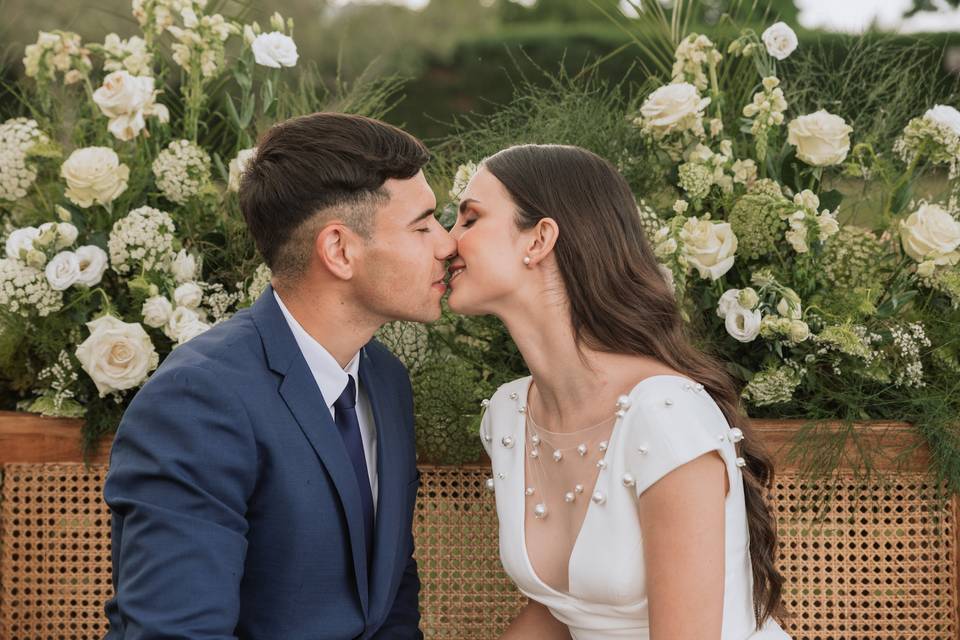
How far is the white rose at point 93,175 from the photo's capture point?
2850 millimetres

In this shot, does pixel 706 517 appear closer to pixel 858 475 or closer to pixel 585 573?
pixel 585 573

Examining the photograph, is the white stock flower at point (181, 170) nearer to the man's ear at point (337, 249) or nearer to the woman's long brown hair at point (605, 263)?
the man's ear at point (337, 249)

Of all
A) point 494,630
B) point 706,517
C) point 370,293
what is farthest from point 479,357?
point 706,517

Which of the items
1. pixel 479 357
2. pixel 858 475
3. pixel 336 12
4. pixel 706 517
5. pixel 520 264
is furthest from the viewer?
pixel 336 12

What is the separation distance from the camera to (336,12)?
12461mm

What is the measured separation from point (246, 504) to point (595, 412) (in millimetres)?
798

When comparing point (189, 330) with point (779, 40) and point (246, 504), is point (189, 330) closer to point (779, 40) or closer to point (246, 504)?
point (246, 504)

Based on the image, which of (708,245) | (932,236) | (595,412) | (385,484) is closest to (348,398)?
(385,484)

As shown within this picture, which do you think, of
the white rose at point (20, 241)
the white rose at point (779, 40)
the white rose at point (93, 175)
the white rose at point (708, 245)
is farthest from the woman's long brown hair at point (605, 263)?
the white rose at point (20, 241)

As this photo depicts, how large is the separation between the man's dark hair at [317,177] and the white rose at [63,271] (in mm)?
666

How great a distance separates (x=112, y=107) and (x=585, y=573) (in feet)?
6.05

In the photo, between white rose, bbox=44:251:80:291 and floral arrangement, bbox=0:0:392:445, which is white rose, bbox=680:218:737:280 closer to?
floral arrangement, bbox=0:0:392:445

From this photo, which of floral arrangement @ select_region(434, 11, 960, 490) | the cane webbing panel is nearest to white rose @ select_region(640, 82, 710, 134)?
floral arrangement @ select_region(434, 11, 960, 490)

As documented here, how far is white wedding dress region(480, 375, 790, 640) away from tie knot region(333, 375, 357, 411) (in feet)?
1.65
